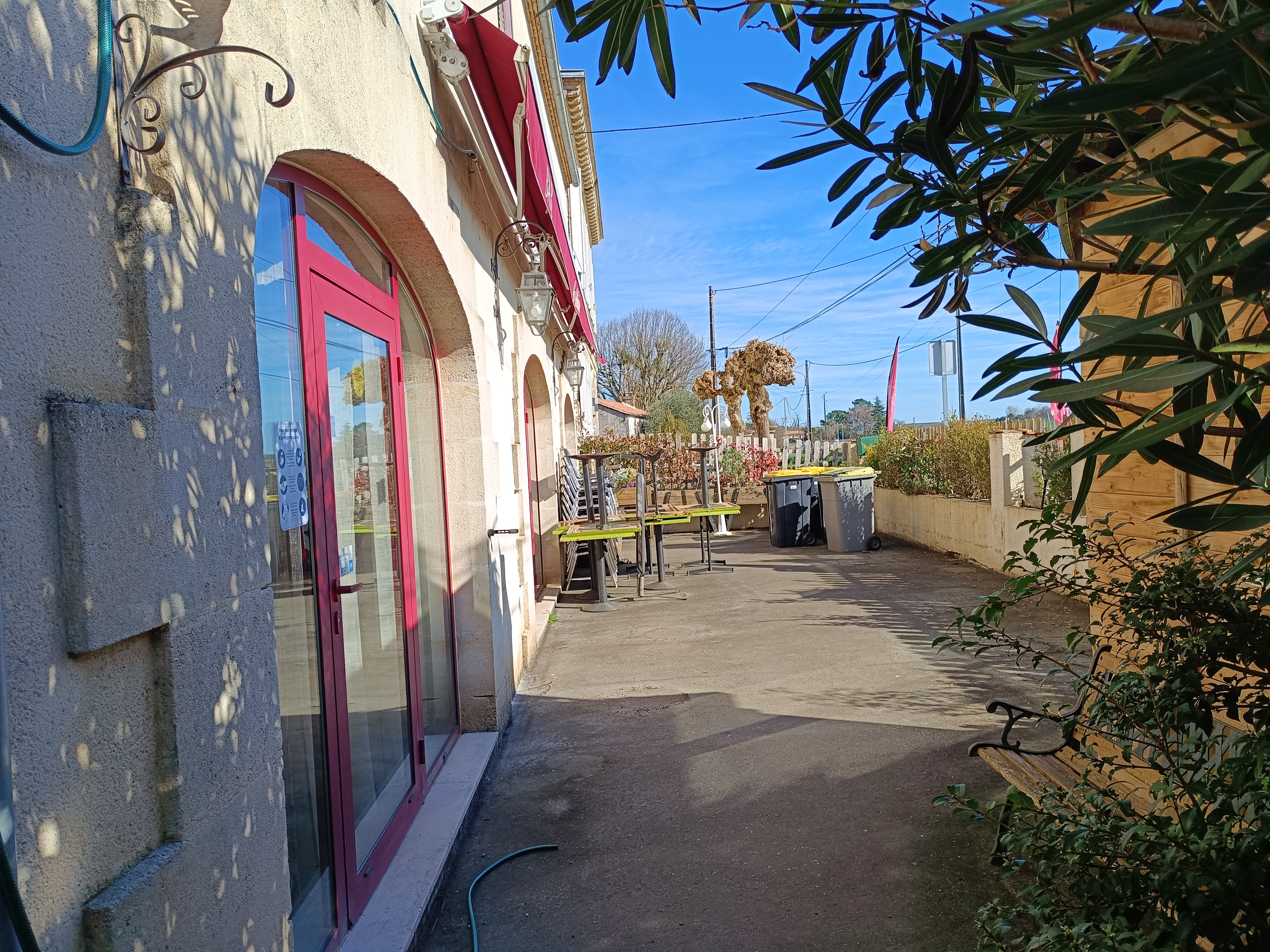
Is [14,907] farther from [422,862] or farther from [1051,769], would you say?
[1051,769]

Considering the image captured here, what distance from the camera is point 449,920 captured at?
3336 mm

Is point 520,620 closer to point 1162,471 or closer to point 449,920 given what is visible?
point 449,920

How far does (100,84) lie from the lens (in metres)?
1.57

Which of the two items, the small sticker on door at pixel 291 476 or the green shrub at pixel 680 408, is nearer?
the small sticker on door at pixel 291 476

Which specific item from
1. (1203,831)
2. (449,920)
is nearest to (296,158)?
(449,920)

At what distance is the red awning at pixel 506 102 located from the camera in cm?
473

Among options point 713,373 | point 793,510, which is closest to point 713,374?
point 713,373

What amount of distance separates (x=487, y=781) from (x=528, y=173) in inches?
158

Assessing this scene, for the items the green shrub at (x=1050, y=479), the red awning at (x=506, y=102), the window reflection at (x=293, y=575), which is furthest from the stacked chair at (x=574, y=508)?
the window reflection at (x=293, y=575)

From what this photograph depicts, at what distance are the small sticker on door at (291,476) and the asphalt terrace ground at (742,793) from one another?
160cm

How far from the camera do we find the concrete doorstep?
3.03 meters

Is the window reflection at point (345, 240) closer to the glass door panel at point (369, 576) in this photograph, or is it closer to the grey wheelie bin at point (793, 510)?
the glass door panel at point (369, 576)

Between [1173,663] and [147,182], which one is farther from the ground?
[147,182]

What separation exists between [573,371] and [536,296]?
6335 mm
